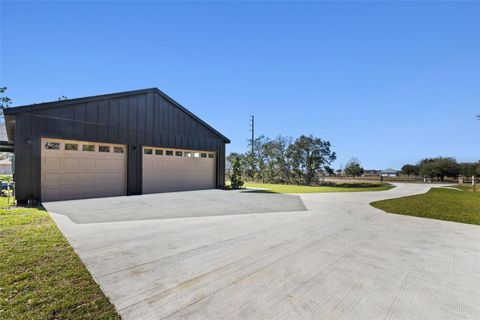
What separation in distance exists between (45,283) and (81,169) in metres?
8.72

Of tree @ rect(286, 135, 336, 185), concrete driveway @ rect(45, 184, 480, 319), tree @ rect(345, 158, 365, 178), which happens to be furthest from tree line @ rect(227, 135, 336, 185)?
tree @ rect(345, 158, 365, 178)

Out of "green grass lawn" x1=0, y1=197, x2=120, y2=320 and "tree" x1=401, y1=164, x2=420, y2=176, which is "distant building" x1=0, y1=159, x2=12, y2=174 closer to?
"green grass lawn" x1=0, y1=197, x2=120, y2=320

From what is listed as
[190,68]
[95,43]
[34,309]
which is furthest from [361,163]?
[34,309]

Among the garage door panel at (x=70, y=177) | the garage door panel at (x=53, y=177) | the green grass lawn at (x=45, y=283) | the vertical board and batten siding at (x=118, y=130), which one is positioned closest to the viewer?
the green grass lawn at (x=45, y=283)

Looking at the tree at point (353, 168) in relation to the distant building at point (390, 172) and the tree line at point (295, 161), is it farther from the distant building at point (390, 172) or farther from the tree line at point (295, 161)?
the tree line at point (295, 161)

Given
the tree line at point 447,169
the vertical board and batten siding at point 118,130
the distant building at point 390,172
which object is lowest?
the distant building at point 390,172

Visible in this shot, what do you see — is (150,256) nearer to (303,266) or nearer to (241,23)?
(303,266)

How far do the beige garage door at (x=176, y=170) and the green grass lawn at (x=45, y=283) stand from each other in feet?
26.0

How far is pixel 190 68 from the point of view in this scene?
14086mm

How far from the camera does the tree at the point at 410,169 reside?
168 feet

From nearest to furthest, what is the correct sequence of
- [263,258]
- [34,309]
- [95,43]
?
[34,309], [263,258], [95,43]

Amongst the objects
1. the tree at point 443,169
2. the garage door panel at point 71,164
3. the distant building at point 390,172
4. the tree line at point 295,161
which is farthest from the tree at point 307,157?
the distant building at point 390,172

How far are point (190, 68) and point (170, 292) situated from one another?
13942mm

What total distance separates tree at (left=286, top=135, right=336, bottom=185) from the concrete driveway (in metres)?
20.3
